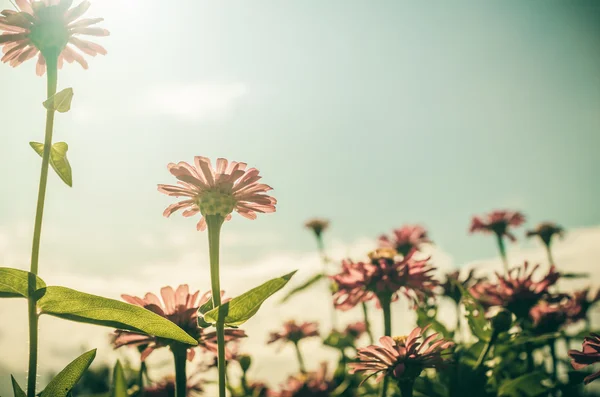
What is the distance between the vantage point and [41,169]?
1067 millimetres

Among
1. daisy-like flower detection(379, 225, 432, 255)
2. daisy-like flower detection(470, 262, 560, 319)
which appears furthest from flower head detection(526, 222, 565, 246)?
daisy-like flower detection(470, 262, 560, 319)

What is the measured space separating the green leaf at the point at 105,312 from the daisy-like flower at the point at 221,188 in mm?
360

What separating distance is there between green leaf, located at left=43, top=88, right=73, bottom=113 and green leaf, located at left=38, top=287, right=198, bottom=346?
433 mm

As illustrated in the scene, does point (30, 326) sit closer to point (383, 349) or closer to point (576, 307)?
point (383, 349)

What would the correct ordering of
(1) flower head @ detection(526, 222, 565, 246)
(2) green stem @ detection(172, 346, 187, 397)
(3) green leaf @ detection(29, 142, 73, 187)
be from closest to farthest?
(3) green leaf @ detection(29, 142, 73, 187)
(2) green stem @ detection(172, 346, 187, 397)
(1) flower head @ detection(526, 222, 565, 246)

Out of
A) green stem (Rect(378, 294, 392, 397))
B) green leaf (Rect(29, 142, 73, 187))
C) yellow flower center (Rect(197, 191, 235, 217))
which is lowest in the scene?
green stem (Rect(378, 294, 392, 397))

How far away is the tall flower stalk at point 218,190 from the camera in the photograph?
1255 millimetres

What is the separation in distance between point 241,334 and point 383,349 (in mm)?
495

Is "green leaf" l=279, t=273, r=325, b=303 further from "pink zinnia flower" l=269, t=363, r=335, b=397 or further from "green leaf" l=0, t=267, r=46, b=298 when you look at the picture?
"green leaf" l=0, t=267, r=46, b=298

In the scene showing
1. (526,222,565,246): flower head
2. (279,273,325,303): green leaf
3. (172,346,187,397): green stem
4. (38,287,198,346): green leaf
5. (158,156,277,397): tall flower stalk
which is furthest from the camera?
(526,222,565,246): flower head

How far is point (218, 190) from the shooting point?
128cm

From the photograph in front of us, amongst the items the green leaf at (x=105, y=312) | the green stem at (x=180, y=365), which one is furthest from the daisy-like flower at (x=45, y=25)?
the green stem at (x=180, y=365)

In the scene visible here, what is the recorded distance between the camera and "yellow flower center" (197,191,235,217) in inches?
49.4

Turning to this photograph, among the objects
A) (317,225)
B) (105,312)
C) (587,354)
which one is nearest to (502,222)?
(317,225)
